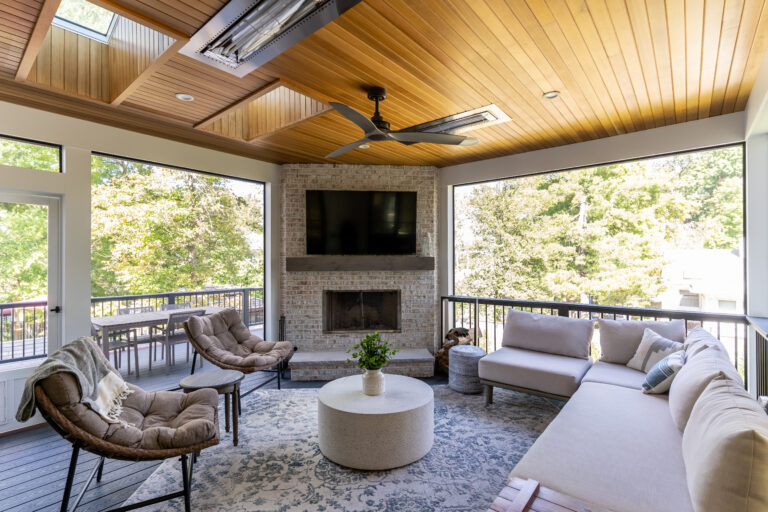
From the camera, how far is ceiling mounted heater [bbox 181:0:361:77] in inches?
65.6

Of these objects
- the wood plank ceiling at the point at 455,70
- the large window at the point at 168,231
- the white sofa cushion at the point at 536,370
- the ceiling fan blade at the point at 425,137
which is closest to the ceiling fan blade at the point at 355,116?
the ceiling fan blade at the point at 425,137

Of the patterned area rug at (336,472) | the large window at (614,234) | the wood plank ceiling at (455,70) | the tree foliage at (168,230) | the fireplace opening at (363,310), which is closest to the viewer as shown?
the wood plank ceiling at (455,70)

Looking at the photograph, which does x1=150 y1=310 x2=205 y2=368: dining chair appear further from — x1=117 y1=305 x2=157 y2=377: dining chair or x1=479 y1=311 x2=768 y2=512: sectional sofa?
x1=479 y1=311 x2=768 y2=512: sectional sofa

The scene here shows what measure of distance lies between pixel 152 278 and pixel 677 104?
950 centimetres

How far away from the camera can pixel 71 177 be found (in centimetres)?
331

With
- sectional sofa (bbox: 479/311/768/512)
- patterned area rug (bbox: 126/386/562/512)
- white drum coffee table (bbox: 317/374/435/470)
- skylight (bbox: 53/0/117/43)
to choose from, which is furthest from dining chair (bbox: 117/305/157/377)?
sectional sofa (bbox: 479/311/768/512)

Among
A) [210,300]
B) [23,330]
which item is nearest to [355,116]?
[23,330]

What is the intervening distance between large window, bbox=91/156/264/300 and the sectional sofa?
259 inches

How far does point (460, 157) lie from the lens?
470 centimetres

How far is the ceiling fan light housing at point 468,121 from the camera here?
10.5 ft

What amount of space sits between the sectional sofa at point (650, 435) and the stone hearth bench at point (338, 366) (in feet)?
4.75

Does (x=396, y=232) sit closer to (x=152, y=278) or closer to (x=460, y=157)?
(x=460, y=157)

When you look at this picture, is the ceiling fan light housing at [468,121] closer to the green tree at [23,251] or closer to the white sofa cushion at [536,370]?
the white sofa cushion at [536,370]

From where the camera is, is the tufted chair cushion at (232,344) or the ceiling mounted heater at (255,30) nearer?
the ceiling mounted heater at (255,30)
